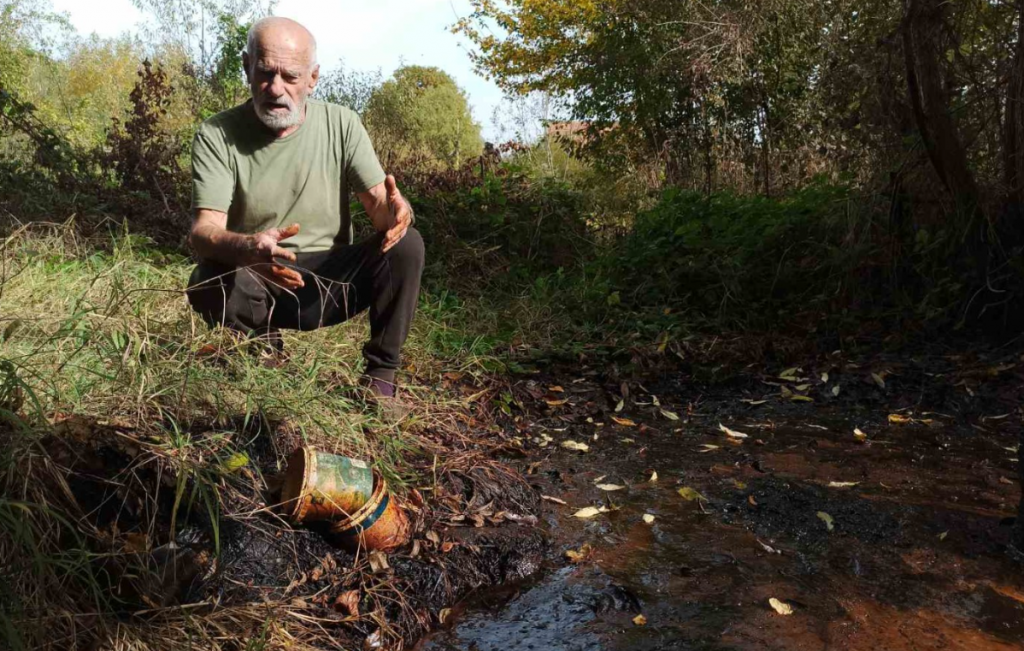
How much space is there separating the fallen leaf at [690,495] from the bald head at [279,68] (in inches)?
78.6

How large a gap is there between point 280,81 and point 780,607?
2.39 m

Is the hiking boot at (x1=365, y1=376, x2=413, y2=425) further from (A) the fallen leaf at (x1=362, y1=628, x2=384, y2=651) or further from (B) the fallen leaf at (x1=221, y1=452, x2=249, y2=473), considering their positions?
(A) the fallen leaf at (x1=362, y1=628, x2=384, y2=651)

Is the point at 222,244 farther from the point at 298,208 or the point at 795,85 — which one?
the point at 795,85

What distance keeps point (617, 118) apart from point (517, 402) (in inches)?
257

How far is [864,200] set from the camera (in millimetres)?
4914

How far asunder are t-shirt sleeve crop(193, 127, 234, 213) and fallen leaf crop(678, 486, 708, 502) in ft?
6.41

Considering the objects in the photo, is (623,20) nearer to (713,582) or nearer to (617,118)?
(617,118)

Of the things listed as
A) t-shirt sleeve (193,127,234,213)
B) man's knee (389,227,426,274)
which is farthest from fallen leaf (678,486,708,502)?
t-shirt sleeve (193,127,234,213)

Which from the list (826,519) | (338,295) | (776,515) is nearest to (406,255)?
(338,295)

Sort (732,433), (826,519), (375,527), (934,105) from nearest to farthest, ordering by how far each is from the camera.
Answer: (375,527)
(826,519)
(732,433)
(934,105)

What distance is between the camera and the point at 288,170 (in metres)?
3.17

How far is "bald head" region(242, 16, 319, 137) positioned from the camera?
116 inches

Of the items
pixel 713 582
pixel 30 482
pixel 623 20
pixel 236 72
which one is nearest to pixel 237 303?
pixel 30 482

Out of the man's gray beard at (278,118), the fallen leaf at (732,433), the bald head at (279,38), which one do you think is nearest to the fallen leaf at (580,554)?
the fallen leaf at (732,433)
